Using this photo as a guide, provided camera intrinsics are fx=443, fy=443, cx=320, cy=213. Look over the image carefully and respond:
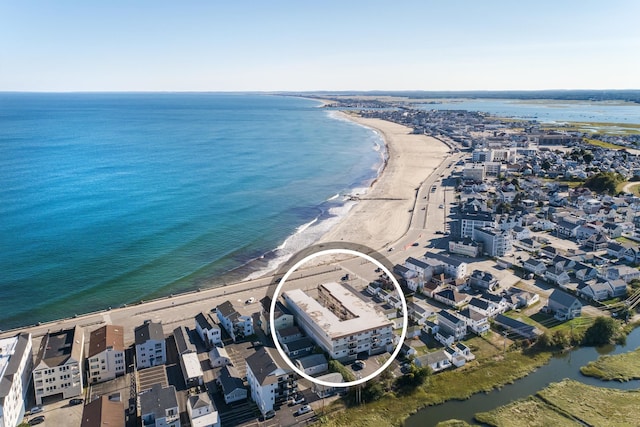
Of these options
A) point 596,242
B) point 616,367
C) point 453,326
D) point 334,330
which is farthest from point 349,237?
point 616,367

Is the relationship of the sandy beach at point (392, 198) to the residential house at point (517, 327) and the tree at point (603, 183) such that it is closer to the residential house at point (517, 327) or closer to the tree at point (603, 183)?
the residential house at point (517, 327)

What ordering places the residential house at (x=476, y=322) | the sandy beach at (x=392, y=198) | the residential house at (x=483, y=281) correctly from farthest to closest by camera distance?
1. the sandy beach at (x=392, y=198)
2. the residential house at (x=483, y=281)
3. the residential house at (x=476, y=322)

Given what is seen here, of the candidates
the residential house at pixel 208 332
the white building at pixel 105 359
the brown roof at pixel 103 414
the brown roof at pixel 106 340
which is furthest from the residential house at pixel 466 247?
the brown roof at pixel 103 414

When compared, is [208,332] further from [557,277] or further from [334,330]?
[557,277]

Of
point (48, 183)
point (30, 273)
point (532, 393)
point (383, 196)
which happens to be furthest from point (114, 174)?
point (532, 393)

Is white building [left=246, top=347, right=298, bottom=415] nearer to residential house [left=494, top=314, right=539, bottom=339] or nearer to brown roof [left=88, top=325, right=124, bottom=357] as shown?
brown roof [left=88, top=325, right=124, bottom=357]

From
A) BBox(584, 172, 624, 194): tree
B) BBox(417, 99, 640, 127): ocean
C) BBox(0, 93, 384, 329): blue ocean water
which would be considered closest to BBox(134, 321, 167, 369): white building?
BBox(0, 93, 384, 329): blue ocean water
